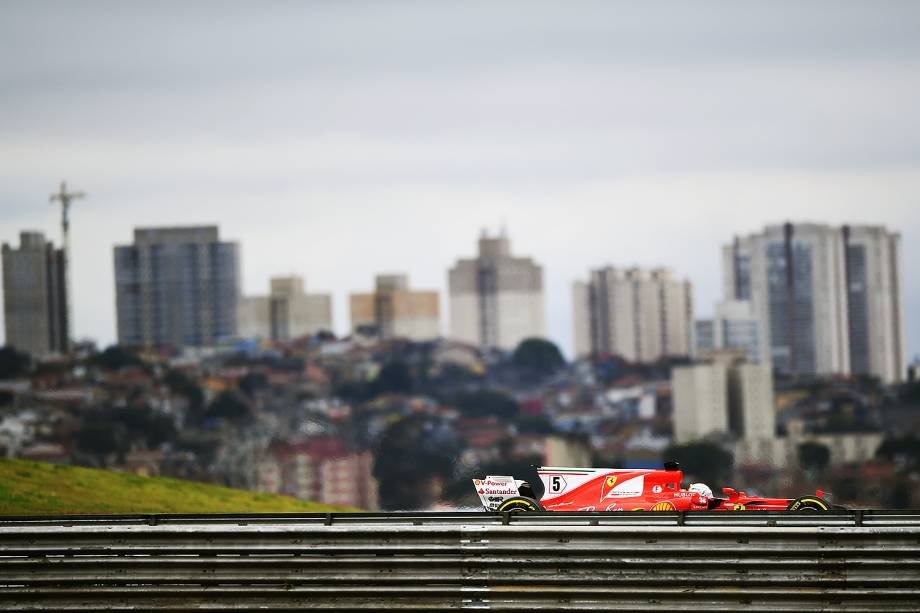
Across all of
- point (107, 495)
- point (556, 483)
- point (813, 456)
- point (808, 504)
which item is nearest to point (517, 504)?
point (556, 483)

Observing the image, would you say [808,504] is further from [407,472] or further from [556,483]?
[407,472]

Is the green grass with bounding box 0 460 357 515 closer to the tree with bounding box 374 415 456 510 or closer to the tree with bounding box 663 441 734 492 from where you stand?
the tree with bounding box 374 415 456 510

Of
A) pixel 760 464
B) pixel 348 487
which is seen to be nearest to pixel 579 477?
pixel 348 487

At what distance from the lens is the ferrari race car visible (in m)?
22.3

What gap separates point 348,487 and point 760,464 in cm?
3998

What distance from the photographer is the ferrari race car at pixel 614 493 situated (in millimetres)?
22312
